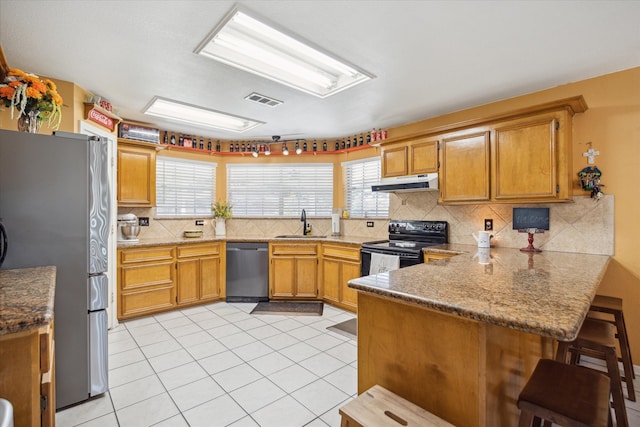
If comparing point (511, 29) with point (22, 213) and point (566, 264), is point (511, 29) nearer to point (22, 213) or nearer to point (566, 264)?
point (566, 264)

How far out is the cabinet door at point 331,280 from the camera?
4.12 meters

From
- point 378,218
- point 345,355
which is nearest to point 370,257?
point 378,218

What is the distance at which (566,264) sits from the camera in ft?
7.05

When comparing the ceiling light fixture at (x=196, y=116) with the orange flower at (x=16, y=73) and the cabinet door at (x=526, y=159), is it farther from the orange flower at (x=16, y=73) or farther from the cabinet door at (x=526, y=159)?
the cabinet door at (x=526, y=159)

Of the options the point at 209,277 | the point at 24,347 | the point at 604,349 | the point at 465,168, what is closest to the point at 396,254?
the point at 465,168

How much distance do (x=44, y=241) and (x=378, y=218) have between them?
11.8 feet

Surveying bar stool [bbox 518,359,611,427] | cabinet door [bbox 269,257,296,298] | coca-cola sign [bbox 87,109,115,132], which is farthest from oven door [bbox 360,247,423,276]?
coca-cola sign [bbox 87,109,115,132]

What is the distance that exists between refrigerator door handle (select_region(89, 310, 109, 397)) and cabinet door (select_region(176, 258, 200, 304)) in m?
1.90

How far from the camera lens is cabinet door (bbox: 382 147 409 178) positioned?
376 cm

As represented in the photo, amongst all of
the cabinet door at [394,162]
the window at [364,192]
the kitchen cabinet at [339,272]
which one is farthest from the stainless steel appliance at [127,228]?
the cabinet door at [394,162]

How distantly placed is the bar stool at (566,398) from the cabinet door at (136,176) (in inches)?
165

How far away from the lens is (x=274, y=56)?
2387 millimetres

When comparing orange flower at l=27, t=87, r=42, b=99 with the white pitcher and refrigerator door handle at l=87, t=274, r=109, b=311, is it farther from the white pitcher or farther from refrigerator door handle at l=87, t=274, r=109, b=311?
the white pitcher

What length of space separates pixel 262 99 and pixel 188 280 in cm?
254
